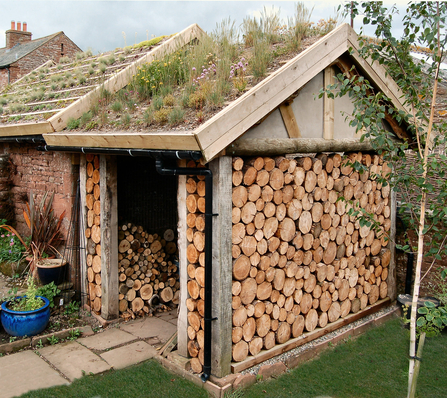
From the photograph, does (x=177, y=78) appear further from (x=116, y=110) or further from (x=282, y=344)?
(x=282, y=344)

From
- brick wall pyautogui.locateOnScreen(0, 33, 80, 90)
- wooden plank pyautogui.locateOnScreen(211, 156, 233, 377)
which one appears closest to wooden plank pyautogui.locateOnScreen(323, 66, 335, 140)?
wooden plank pyautogui.locateOnScreen(211, 156, 233, 377)

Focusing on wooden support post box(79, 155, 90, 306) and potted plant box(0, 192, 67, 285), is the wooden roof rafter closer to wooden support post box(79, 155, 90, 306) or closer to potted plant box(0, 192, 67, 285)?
wooden support post box(79, 155, 90, 306)

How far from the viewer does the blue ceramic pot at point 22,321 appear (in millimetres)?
5473

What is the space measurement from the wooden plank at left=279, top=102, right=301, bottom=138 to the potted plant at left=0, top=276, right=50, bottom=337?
401cm

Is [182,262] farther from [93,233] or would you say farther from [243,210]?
[93,233]

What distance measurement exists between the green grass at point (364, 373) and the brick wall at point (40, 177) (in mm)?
4231

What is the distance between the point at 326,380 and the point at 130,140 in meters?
3.55

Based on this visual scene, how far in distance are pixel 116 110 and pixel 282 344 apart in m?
4.01

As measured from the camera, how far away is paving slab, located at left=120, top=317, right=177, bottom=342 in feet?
19.4

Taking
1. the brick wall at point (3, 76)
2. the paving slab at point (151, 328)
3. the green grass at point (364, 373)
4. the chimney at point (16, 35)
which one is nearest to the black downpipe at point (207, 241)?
the green grass at point (364, 373)

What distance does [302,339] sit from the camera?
18.0 feet

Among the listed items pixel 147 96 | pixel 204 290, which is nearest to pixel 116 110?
pixel 147 96

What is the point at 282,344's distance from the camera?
5.25 meters

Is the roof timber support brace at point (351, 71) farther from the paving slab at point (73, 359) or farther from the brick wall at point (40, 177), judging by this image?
the paving slab at point (73, 359)
